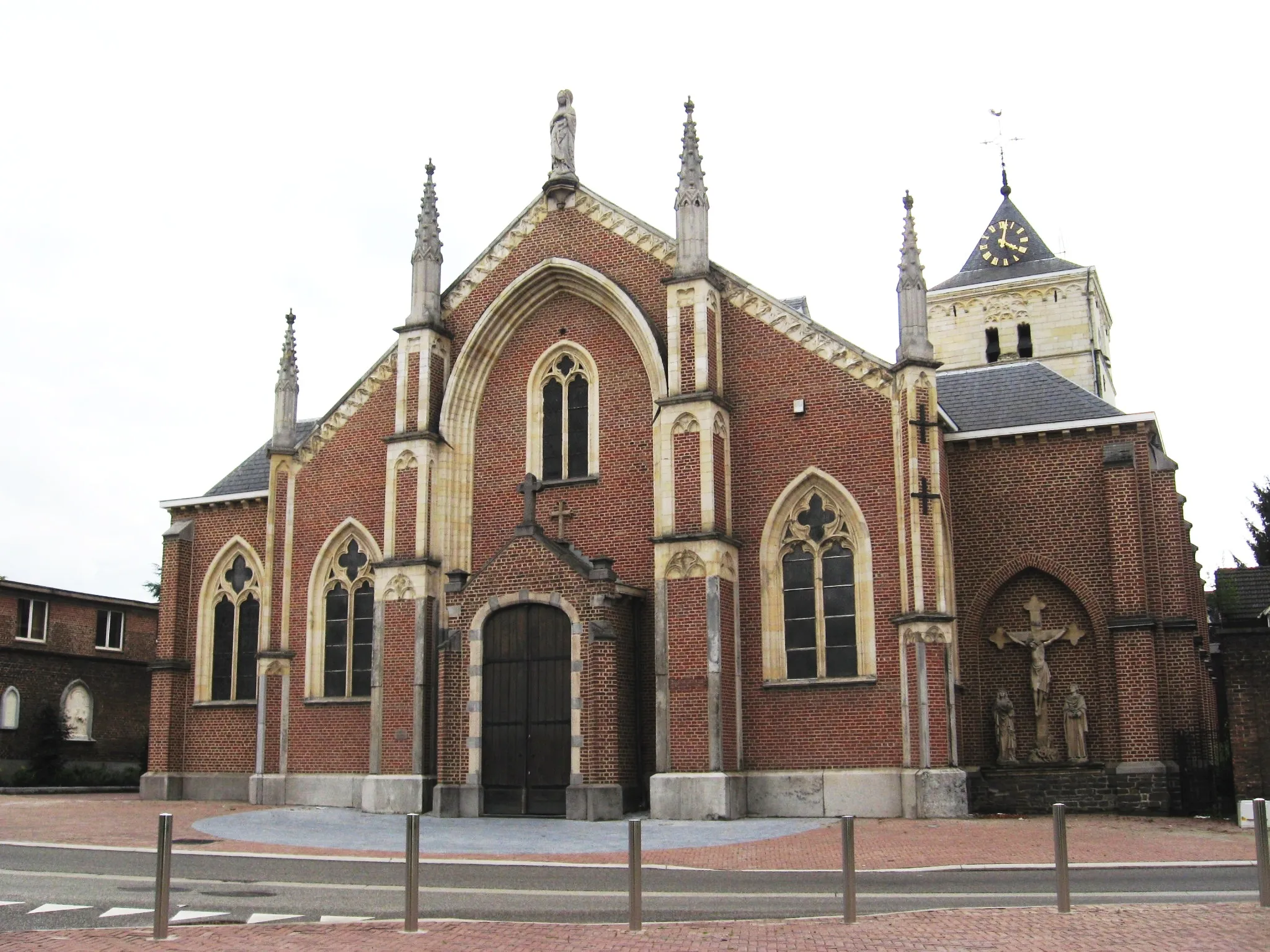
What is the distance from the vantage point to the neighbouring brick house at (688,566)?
22891mm

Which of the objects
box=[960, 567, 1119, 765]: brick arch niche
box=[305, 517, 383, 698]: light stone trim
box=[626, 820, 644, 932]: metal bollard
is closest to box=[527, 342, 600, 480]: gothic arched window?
box=[305, 517, 383, 698]: light stone trim

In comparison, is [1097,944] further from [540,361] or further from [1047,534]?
[540,361]

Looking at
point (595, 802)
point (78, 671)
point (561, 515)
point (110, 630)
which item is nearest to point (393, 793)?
point (595, 802)

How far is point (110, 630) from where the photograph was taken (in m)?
42.3

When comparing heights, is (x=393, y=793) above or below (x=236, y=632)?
below

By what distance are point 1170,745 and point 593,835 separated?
11095mm

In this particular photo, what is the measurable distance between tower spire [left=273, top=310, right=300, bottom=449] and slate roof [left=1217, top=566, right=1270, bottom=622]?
27188 mm

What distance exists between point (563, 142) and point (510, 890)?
17.9 metres

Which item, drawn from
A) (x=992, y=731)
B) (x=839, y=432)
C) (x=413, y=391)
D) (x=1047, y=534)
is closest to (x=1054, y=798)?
(x=992, y=731)

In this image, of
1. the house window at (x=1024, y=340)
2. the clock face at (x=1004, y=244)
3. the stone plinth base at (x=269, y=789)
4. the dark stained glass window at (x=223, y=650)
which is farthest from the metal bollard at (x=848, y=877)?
the clock face at (x=1004, y=244)

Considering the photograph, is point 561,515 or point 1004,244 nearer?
point 561,515

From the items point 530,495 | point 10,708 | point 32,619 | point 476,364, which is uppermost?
point 476,364

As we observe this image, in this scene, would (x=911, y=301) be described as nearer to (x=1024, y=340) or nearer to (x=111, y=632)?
(x=1024, y=340)

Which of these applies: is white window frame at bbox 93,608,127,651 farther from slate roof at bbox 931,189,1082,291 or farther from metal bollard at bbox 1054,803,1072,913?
metal bollard at bbox 1054,803,1072,913
